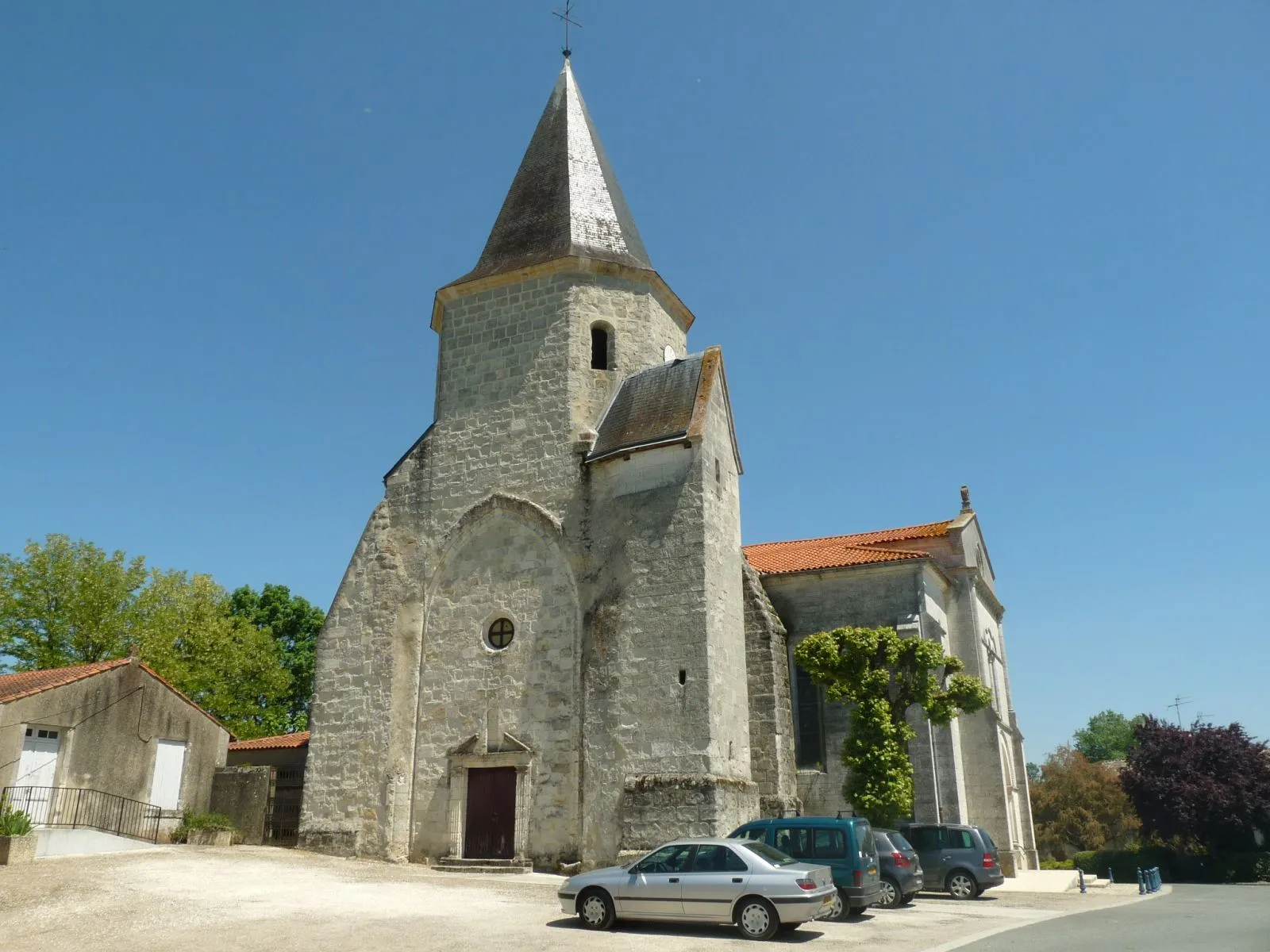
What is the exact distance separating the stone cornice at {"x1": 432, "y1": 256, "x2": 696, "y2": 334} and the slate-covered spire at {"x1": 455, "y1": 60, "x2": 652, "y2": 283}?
0.59ft

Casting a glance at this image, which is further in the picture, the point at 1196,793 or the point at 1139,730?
the point at 1139,730

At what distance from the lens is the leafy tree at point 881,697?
17781mm

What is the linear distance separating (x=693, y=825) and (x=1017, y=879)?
9.35 metres

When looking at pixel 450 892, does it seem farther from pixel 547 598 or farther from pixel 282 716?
pixel 282 716

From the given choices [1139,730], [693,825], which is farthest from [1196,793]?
[693,825]

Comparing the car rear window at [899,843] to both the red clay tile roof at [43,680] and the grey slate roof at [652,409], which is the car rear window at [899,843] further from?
the red clay tile roof at [43,680]

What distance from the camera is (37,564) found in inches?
1246

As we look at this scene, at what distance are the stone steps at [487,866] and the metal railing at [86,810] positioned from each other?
6.49m

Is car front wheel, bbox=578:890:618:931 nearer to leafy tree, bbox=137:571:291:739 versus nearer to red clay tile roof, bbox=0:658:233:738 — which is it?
red clay tile roof, bbox=0:658:233:738

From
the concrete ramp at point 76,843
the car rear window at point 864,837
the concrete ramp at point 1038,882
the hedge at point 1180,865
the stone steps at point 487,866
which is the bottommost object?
the hedge at point 1180,865

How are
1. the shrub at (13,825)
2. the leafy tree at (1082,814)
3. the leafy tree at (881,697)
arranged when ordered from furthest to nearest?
the leafy tree at (1082,814), the leafy tree at (881,697), the shrub at (13,825)

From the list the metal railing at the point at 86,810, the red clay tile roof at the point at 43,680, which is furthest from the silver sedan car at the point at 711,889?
the red clay tile roof at the point at 43,680

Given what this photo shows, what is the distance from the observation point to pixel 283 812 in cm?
2128

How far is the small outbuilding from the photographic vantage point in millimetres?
18109
